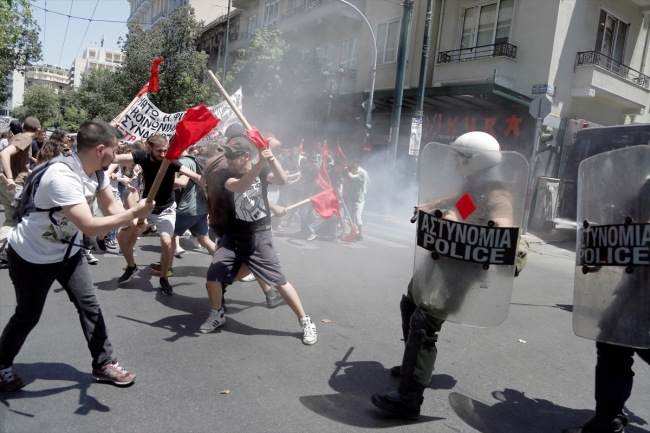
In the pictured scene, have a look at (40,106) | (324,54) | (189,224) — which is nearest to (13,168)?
(189,224)

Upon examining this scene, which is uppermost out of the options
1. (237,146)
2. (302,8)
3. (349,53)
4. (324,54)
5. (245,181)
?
(302,8)

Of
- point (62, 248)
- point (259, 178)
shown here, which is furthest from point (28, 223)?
point (259, 178)

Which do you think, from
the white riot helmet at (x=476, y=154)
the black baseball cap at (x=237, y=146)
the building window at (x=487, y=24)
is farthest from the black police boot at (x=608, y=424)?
the building window at (x=487, y=24)

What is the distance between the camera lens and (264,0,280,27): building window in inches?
1084

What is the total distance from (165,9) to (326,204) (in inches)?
1953

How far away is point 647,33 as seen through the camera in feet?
55.3

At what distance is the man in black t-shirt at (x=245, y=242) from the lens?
13.6 ft

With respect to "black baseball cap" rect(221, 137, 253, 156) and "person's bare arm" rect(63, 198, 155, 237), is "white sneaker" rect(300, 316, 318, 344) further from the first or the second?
"person's bare arm" rect(63, 198, 155, 237)

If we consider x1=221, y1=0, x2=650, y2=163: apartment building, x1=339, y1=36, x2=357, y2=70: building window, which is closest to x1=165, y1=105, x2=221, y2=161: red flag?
x1=221, y1=0, x2=650, y2=163: apartment building

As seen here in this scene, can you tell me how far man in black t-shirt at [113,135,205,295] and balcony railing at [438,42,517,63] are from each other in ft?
41.1

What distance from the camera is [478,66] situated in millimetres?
15656

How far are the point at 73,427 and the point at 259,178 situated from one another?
227 cm

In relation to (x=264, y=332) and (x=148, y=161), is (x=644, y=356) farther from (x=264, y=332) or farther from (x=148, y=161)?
(x=148, y=161)

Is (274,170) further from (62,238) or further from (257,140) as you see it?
(62,238)
